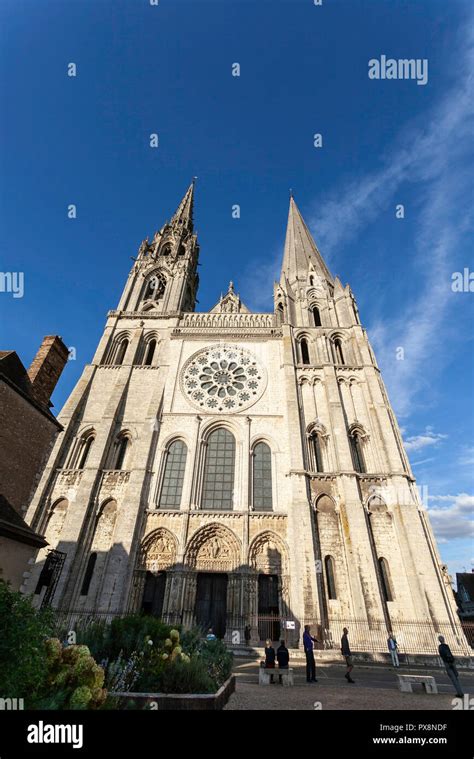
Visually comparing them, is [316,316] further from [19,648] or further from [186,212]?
[19,648]

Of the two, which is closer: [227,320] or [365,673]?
[365,673]

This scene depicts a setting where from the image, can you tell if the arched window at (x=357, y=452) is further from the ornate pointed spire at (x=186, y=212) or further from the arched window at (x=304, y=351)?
the ornate pointed spire at (x=186, y=212)

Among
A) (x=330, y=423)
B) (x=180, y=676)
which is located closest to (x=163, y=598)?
(x=180, y=676)

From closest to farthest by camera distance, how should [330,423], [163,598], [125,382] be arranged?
[163,598], [330,423], [125,382]

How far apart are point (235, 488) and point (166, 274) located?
68.5ft

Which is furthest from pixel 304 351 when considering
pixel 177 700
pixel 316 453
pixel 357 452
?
pixel 177 700

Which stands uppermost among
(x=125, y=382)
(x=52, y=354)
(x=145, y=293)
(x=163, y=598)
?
(x=145, y=293)

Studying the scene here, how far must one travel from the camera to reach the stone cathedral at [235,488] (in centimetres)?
1473

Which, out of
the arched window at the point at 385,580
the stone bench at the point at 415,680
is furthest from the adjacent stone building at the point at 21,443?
the arched window at the point at 385,580

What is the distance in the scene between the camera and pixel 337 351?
24.5m
